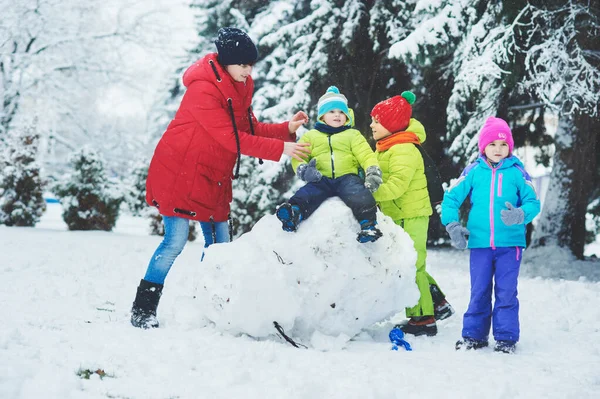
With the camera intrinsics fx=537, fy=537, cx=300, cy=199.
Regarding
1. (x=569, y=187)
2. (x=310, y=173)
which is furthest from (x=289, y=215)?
(x=569, y=187)

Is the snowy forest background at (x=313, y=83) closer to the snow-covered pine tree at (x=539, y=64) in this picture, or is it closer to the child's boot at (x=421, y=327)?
the snow-covered pine tree at (x=539, y=64)

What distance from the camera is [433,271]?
25.1ft

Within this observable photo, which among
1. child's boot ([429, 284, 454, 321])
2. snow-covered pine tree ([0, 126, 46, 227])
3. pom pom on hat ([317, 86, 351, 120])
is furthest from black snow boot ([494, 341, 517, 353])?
snow-covered pine tree ([0, 126, 46, 227])

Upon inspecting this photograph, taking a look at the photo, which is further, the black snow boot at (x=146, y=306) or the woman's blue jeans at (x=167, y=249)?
the woman's blue jeans at (x=167, y=249)

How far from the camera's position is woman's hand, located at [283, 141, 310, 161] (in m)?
3.74

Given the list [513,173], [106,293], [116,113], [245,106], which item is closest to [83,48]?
[116,113]

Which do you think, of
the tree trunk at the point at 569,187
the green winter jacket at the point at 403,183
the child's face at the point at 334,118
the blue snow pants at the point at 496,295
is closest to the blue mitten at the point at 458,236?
the blue snow pants at the point at 496,295

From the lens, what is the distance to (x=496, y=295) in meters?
3.73

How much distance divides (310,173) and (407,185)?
0.81 m

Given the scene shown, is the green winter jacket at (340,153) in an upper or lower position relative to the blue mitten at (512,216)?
upper

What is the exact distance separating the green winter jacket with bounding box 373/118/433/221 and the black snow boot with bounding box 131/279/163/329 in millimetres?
1734

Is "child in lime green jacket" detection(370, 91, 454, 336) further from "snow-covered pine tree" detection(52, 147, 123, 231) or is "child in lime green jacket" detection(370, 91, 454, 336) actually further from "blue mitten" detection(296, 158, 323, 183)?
"snow-covered pine tree" detection(52, 147, 123, 231)

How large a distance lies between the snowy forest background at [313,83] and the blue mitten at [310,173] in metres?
3.93

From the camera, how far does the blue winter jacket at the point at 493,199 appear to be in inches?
145
